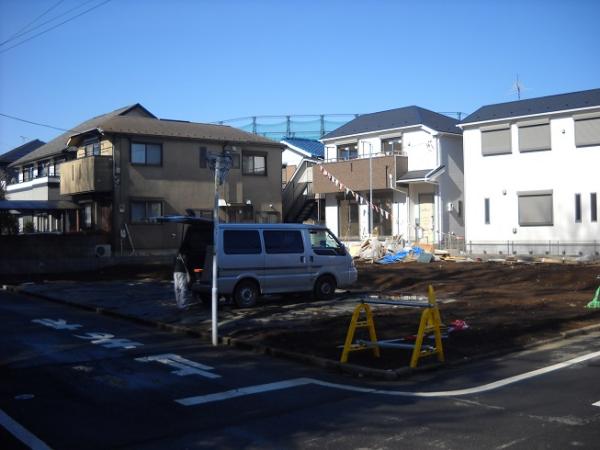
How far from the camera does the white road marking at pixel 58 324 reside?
1301 centimetres

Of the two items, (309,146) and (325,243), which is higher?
(309,146)

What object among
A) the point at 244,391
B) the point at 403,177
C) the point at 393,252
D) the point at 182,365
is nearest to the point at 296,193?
the point at 403,177

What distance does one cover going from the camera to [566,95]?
2919cm

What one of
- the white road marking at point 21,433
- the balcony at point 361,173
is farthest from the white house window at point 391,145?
the white road marking at point 21,433

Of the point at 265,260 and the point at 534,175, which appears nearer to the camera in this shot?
the point at 265,260

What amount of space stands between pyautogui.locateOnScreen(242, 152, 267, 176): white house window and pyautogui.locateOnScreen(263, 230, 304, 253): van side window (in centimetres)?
2065

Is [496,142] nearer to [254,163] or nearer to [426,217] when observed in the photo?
[426,217]

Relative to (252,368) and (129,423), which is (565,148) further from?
(129,423)

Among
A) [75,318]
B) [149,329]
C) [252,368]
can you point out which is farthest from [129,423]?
[75,318]

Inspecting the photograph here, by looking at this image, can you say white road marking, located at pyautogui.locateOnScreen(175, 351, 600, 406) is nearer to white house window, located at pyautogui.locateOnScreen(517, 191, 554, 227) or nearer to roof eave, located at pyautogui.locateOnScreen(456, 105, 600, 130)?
white house window, located at pyautogui.locateOnScreen(517, 191, 554, 227)

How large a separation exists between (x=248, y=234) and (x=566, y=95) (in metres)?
21.0

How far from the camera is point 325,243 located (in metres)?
16.2

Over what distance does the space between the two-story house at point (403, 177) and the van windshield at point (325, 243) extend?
53.3 ft

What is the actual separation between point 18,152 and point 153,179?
30997mm
